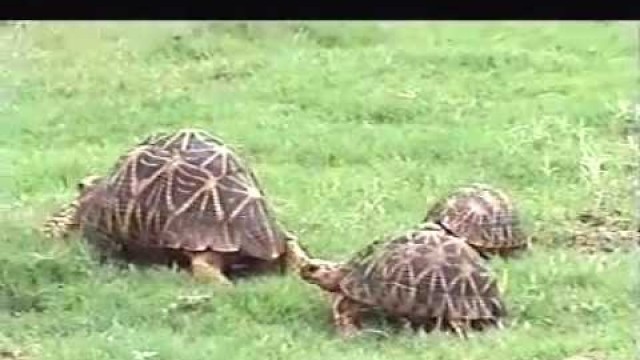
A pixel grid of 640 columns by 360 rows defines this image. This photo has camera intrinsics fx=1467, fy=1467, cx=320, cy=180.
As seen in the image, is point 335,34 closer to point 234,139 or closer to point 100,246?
point 234,139

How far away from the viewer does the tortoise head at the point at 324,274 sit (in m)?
3.77

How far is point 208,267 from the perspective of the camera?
402 centimetres

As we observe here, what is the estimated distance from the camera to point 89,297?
3801 millimetres

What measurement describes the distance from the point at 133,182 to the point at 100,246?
0.68ft

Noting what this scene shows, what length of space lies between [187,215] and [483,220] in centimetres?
88

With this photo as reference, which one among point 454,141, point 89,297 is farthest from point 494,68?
point 89,297

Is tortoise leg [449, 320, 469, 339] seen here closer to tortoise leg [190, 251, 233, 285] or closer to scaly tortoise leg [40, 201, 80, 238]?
tortoise leg [190, 251, 233, 285]

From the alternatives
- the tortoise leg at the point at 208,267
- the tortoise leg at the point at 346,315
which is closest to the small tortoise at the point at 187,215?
the tortoise leg at the point at 208,267

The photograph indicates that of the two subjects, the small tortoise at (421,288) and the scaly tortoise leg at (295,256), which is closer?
the small tortoise at (421,288)

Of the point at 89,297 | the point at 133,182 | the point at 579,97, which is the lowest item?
the point at 89,297

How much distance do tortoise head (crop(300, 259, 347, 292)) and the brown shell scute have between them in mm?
220

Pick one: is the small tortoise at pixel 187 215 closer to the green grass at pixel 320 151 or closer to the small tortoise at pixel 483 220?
the green grass at pixel 320 151

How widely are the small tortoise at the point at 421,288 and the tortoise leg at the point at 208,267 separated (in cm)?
34

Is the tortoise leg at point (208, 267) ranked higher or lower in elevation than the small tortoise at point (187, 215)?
lower
